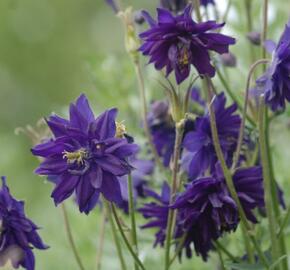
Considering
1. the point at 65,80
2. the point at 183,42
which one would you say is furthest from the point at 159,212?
the point at 65,80

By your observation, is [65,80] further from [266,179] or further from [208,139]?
[266,179]

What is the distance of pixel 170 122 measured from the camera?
1.16 meters

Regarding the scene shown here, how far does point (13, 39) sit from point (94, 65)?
2866 mm

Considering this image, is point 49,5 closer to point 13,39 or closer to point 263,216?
point 13,39

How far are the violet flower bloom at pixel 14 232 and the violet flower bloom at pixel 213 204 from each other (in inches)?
6.7

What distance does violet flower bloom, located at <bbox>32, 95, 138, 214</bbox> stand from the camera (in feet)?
2.94

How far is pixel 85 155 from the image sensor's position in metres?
0.91

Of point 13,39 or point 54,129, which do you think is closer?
point 54,129

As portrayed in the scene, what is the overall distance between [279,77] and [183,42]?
0.11 meters

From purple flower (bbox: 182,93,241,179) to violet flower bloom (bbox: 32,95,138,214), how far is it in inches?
6.4

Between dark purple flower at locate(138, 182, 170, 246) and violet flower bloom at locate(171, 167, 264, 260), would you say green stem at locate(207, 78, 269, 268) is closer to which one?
violet flower bloom at locate(171, 167, 264, 260)

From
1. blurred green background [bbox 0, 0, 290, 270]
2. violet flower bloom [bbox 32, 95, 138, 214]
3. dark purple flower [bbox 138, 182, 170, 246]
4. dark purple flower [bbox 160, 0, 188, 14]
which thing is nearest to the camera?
violet flower bloom [bbox 32, 95, 138, 214]

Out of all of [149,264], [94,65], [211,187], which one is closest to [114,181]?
[211,187]

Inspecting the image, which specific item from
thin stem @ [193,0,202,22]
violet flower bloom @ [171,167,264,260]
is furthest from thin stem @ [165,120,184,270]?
thin stem @ [193,0,202,22]
